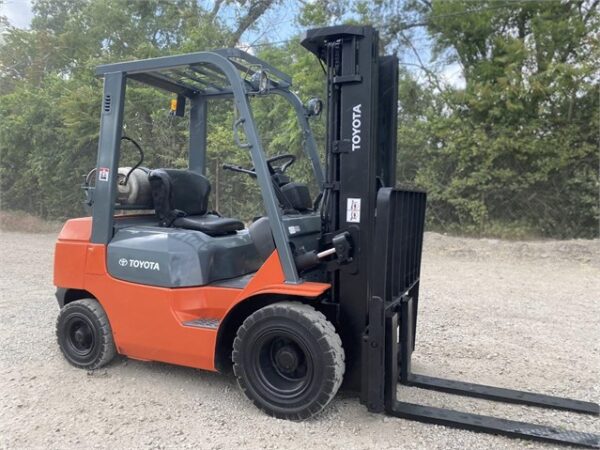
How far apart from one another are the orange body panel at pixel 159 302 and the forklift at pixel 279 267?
1 cm

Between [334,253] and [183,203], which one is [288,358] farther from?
[183,203]

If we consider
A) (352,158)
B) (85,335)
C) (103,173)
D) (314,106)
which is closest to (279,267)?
(352,158)

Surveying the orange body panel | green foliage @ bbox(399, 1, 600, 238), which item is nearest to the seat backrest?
the orange body panel

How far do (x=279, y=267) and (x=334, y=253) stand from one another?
15.2 inches

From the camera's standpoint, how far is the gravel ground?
10.3 ft

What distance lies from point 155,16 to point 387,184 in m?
16.7

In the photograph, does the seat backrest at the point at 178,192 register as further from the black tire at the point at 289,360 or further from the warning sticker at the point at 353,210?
the warning sticker at the point at 353,210

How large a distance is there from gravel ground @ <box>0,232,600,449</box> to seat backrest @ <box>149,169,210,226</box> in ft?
4.47

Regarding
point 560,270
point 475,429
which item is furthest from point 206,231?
point 560,270

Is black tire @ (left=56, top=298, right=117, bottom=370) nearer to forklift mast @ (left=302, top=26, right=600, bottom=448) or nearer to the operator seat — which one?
Result: the operator seat

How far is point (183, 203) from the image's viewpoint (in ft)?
14.8

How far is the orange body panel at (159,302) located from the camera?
3494 millimetres

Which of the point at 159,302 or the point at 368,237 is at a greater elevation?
the point at 368,237

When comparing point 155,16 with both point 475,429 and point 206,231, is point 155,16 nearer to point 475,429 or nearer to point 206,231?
point 206,231
